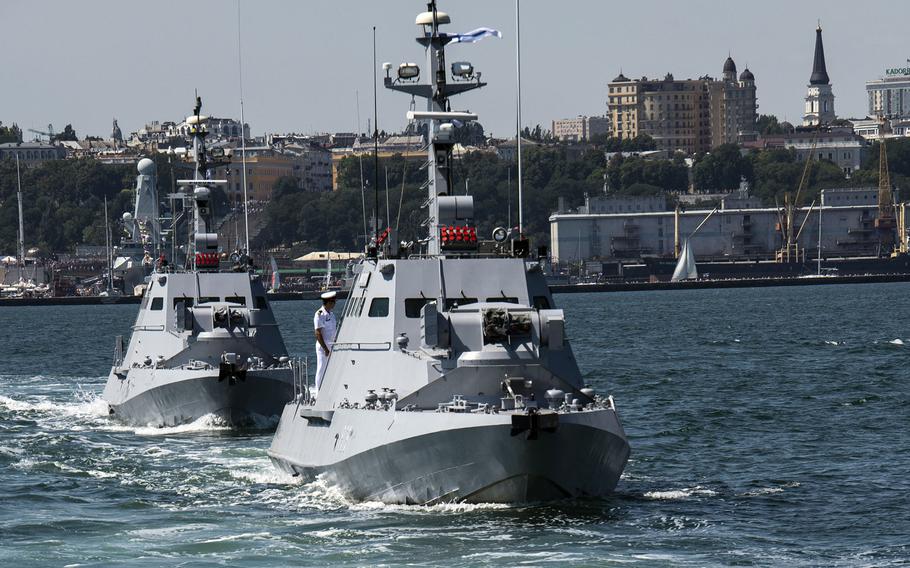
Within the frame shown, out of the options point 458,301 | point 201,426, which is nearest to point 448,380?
point 458,301

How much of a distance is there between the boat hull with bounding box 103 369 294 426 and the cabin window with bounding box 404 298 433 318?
12.8 m

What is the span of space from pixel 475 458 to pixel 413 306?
3641 mm

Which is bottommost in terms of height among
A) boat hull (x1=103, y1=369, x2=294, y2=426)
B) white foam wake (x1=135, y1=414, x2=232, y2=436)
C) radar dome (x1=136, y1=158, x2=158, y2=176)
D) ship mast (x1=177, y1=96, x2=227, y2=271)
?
white foam wake (x1=135, y1=414, x2=232, y2=436)

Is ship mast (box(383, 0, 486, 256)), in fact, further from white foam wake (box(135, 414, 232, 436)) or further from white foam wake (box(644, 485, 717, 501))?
white foam wake (box(135, 414, 232, 436))

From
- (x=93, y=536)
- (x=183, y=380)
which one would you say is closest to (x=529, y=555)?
(x=93, y=536)

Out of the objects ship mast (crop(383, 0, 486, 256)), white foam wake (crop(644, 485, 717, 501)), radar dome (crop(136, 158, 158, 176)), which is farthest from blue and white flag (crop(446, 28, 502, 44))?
radar dome (crop(136, 158, 158, 176))

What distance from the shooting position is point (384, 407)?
27.7m

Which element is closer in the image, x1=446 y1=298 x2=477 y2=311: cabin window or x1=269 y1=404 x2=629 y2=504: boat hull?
x1=269 y1=404 x2=629 y2=504: boat hull

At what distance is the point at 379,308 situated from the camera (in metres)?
29.4

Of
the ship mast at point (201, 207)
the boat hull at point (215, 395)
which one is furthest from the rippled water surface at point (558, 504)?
the ship mast at point (201, 207)

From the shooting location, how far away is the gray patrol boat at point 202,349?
41594mm

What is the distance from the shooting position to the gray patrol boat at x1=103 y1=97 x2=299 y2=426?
136 ft

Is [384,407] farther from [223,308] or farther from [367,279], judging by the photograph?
[223,308]

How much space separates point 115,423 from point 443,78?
698 inches
